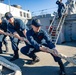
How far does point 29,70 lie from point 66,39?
8.88 m

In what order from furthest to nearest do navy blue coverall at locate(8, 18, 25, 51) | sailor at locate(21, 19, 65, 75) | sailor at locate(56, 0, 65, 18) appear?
1. sailor at locate(56, 0, 65, 18)
2. navy blue coverall at locate(8, 18, 25, 51)
3. sailor at locate(21, 19, 65, 75)

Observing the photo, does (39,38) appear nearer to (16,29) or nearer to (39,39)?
(39,39)

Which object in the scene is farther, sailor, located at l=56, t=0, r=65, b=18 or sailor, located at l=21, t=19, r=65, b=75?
sailor, located at l=56, t=0, r=65, b=18

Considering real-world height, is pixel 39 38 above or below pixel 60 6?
below

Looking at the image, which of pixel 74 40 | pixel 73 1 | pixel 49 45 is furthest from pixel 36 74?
pixel 73 1

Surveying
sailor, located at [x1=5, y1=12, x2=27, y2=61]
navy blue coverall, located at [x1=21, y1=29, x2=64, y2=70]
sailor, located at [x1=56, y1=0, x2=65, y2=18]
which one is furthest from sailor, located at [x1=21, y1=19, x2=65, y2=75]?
sailor, located at [x1=56, y1=0, x2=65, y2=18]

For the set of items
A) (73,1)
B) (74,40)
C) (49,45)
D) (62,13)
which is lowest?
(74,40)

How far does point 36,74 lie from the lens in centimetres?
529

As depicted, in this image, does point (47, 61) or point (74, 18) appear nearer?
point (47, 61)

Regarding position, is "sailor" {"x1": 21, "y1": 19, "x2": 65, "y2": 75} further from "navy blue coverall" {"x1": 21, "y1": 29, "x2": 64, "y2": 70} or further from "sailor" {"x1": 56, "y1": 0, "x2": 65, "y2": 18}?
"sailor" {"x1": 56, "y1": 0, "x2": 65, "y2": 18}

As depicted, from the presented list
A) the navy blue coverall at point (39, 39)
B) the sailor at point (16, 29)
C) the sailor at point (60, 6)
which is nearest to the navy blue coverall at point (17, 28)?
the sailor at point (16, 29)

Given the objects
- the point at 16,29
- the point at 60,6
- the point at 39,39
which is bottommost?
the point at 39,39

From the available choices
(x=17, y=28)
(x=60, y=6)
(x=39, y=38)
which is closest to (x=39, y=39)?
(x=39, y=38)

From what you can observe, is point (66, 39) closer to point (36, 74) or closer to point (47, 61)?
point (47, 61)
